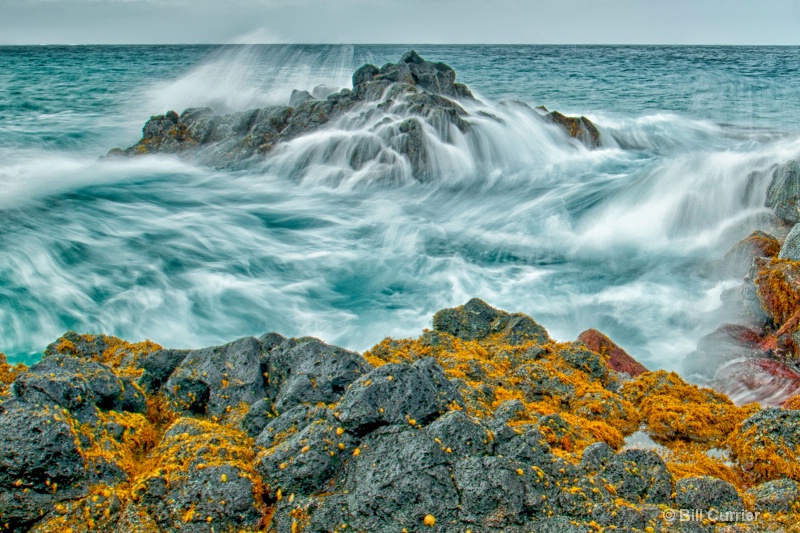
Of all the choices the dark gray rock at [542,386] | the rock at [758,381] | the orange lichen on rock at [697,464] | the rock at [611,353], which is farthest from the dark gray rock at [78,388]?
the rock at [758,381]

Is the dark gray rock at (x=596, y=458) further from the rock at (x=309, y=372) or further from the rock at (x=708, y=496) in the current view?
the rock at (x=309, y=372)

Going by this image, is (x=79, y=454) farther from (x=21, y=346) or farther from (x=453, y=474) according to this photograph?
(x=21, y=346)

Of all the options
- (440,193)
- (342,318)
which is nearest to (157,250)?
(342,318)

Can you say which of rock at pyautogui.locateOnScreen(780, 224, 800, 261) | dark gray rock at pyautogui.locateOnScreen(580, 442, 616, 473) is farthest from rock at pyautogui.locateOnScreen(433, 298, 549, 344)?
rock at pyautogui.locateOnScreen(780, 224, 800, 261)

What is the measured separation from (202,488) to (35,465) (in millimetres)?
936

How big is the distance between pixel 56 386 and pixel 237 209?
12.6m

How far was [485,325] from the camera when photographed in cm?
688

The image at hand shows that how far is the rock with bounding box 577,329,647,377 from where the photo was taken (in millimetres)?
6645

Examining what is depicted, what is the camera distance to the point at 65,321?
10.1 m

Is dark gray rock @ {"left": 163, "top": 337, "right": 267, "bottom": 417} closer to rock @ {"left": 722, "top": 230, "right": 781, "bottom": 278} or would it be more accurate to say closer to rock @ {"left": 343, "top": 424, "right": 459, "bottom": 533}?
rock @ {"left": 343, "top": 424, "right": 459, "bottom": 533}

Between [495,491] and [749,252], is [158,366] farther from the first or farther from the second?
[749,252]

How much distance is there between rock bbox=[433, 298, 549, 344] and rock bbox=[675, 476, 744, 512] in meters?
3.01

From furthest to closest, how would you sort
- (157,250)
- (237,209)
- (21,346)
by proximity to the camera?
(237,209) → (157,250) → (21,346)

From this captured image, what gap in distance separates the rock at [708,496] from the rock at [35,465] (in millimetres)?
3573
